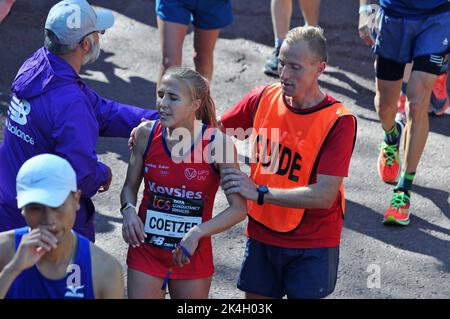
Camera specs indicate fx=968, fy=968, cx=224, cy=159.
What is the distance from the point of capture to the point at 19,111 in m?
4.61

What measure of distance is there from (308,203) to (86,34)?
1332 mm

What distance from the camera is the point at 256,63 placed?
30.3ft

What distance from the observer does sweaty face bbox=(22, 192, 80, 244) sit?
3756 millimetres

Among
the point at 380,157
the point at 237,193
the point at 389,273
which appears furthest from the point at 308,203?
the point at 380,157

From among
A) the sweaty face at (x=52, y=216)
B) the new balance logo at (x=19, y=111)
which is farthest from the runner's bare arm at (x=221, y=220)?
the new balance logo at (x=19, y=111)

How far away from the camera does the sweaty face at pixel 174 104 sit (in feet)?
15.0

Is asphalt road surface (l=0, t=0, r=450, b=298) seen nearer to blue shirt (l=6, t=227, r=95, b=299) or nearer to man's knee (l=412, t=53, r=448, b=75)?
man's knee (l=412, t=53, r=448, b=75)

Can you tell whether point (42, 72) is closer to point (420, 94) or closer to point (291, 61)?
point (291, 61)

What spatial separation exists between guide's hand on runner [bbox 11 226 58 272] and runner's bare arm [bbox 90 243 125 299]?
0.78ft

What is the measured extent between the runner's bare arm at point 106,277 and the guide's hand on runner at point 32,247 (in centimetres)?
24

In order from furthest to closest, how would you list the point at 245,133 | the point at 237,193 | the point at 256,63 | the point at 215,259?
the point at 256,63, the point at 215,259, the point at 245,133, the point at 237,193

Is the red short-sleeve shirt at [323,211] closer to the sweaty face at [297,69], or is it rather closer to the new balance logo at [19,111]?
the sweaty face at [297,69]

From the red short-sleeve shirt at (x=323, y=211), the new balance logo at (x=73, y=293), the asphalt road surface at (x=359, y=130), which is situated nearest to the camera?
the new balance logo at (x=73, y=293)

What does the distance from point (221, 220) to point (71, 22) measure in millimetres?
1180
